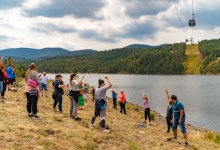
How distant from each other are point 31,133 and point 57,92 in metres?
4.81

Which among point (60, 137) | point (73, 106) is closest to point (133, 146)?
point (60, 137)

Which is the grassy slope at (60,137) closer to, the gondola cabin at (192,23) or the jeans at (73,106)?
the jeans at (73,106)

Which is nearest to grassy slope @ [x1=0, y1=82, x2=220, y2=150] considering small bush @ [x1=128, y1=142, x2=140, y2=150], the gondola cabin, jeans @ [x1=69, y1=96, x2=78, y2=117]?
small bush @ [x1=128, y1=142, x2=140, y2=150]

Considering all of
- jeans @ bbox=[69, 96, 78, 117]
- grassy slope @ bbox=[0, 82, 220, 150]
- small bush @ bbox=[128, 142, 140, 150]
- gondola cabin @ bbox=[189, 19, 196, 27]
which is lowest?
small bush @ bbox=[128, 142, 140, 150]

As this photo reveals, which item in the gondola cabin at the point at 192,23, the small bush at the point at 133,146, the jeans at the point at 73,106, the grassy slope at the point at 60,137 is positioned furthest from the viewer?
the gondola cabin at the point at 192,23

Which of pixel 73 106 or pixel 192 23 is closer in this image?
pixel 73 106

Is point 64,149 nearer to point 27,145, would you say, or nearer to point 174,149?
point 27,145

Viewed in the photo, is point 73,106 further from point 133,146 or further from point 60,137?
point 133,146

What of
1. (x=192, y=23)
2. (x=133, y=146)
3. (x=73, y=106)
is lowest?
(x=133, y=146)

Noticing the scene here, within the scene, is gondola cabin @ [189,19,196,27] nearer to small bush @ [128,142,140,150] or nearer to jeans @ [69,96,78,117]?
jeans @ [69,96,78,117]

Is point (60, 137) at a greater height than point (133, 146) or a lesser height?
greater

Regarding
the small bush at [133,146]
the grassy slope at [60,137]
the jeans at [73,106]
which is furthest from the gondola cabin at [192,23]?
the small bush at [133,146]

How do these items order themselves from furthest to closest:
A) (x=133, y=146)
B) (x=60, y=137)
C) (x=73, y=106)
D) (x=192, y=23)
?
(x=192, y=23), (x=73, y=106), (x=133, y=146), (x=60, y=137)

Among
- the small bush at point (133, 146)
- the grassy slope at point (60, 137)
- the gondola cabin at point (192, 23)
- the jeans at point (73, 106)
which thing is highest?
the gondola cabin at point (192, 23)
